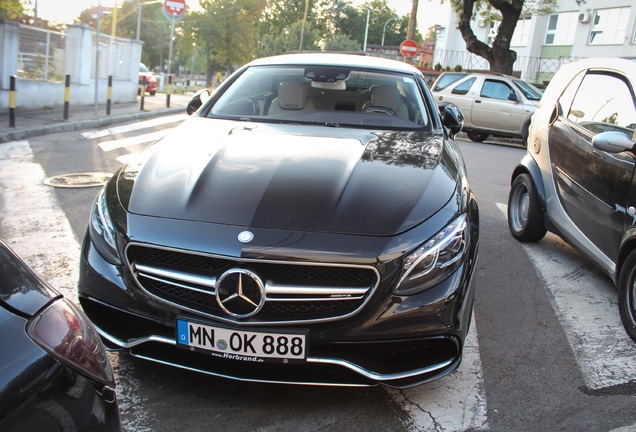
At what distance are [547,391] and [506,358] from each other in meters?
0.36

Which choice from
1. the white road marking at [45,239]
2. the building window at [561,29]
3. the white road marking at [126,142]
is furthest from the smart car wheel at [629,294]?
the building window at [561,29]

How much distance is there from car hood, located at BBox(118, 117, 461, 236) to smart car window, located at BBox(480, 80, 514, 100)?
12475 mm

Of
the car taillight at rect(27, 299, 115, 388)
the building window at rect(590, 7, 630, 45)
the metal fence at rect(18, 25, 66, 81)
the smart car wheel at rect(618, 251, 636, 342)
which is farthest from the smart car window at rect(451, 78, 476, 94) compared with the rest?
the building window at rect(590, 7, 630, 45)

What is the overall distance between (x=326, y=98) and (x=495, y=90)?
12133mm

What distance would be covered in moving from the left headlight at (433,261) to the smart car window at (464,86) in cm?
1405

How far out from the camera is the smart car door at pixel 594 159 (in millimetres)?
4043

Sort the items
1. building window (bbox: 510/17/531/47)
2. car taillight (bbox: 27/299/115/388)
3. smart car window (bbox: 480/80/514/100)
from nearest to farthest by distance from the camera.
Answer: car taillight (bbox: 27/299/115/388) < smart car window (bbox: 480/80/514/100) < building window (bbox: 510/17/531/47)

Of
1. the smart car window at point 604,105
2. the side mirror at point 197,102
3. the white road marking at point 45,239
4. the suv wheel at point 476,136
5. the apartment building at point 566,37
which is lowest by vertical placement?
the white road marking at point 45,239

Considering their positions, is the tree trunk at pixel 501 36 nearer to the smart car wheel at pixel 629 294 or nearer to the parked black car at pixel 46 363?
the smart car wheel at pixel 629 294

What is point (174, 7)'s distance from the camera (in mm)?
19266

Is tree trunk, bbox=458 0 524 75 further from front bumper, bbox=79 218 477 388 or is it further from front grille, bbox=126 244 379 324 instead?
front grille, bbox=126 244 379 324

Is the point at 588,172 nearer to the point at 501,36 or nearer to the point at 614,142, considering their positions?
the point at 614,142

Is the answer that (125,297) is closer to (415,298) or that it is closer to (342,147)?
(415,298)

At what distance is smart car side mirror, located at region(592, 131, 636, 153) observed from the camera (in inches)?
149
